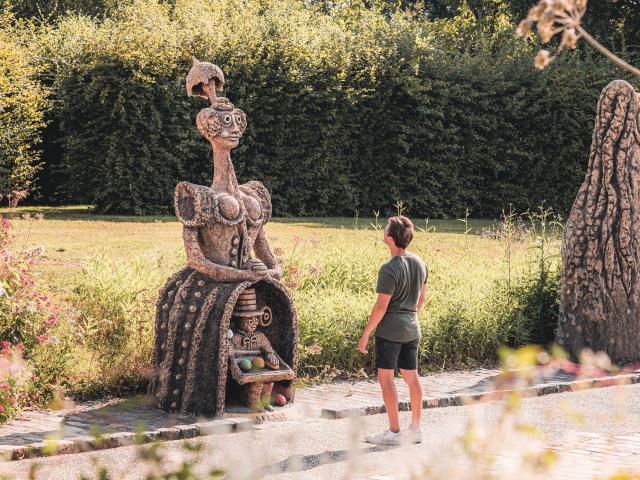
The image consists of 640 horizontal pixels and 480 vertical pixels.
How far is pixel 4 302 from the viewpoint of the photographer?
8.93 meters

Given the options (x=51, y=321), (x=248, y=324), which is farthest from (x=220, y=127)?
Answer: (x=51, y=321)

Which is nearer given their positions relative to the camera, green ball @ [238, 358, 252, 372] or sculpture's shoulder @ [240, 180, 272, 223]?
green ball @ [238, 358, 252, 372]

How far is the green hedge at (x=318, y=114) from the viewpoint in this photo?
807 inches

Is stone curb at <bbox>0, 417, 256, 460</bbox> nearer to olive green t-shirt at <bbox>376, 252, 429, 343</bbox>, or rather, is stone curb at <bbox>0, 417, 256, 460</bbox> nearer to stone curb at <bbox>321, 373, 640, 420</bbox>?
Result: stone curb at <bbox>321, 373, 640, 420</bbox>

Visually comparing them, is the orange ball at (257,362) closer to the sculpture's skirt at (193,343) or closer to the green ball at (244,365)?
the green ball at (244,365)

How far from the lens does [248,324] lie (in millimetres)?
8805

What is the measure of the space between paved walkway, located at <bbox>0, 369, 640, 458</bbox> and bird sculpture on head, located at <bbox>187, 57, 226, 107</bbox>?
248cm

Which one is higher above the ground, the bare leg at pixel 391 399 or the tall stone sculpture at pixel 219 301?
the tall stone sculpture at pixel 219 301

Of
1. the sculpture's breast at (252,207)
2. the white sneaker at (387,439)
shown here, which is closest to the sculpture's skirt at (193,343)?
the sculpture's breast at (252,207)

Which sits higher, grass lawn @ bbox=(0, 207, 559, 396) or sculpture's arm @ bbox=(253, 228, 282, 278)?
sculpture's arm @ bbox=(253, 228, 282, 278)

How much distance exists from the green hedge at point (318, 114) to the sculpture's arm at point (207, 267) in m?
11.8

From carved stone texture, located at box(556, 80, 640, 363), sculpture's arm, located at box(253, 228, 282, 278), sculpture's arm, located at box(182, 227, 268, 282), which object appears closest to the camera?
sculpture's arm, located at box(182, 227, 268, 282)

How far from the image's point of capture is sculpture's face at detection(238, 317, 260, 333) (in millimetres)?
8797

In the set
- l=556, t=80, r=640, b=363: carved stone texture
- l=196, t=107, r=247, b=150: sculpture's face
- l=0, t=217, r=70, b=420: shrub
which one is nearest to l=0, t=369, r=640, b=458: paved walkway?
l=0, t=217, r=70, b=420: shrub
